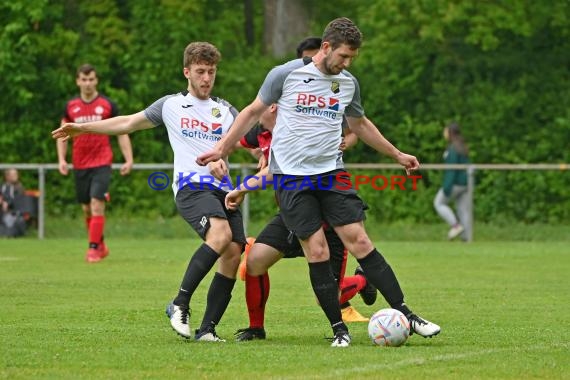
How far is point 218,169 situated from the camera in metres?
8.70

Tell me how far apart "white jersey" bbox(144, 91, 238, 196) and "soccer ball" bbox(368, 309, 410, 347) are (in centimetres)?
152

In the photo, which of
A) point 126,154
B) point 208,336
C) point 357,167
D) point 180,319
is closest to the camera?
point 180,319

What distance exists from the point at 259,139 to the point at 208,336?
5.10 ft

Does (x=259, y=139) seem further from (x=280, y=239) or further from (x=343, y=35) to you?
(x=343, y=35)

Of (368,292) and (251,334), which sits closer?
(251,334)

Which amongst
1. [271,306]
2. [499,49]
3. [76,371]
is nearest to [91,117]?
[271,306]

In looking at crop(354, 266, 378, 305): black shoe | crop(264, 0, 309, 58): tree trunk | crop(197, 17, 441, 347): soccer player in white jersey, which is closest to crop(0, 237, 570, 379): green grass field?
crop(354, 266, 378, 305): black shoe

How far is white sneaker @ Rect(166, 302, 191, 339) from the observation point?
8.47m

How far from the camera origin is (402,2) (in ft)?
86.1

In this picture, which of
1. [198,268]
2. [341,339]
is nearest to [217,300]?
[198,268]

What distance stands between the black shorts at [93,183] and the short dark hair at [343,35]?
817 cm

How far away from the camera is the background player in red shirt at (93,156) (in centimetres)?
1580

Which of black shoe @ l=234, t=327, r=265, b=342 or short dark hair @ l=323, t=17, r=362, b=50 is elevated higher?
short dark hair @ l=323, t=17, r=362, b=50

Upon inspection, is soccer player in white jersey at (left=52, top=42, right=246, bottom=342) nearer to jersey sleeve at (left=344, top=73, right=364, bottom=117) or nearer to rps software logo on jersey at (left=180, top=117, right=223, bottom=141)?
rps software logo on jersey at (left=180, top=117, right=223, bottom=141)
